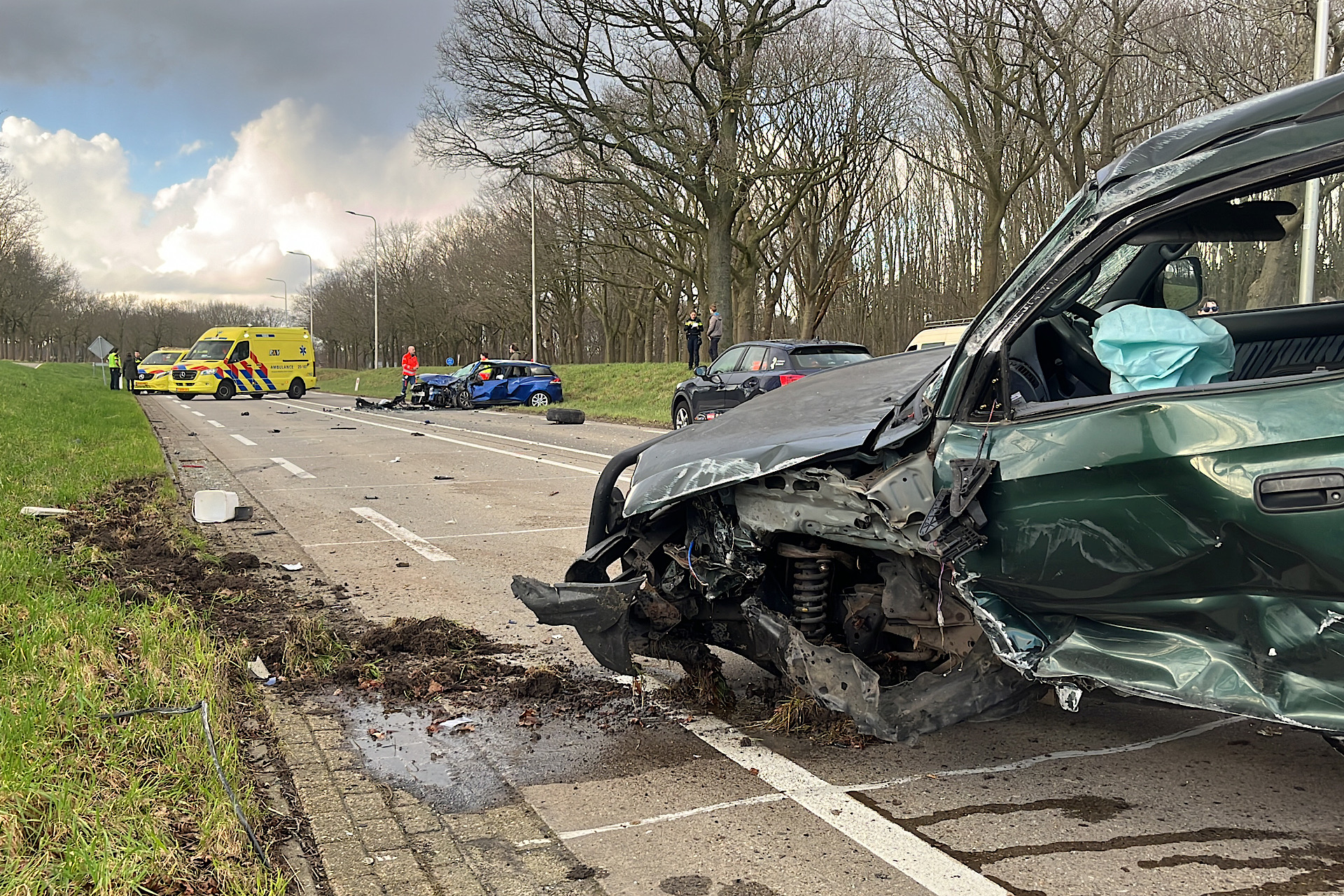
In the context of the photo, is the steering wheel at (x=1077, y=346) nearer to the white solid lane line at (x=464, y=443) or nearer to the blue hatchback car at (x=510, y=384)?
the white solid lane line at (x=464, y=443)

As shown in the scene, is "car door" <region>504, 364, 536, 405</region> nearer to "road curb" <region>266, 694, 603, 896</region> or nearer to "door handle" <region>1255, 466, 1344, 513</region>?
"road curb" <region>266, 694, 603, 896</region>

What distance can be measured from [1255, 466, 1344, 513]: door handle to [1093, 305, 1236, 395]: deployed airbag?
457 mm

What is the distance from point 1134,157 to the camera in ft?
9.34

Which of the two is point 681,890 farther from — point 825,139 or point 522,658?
point 825,139

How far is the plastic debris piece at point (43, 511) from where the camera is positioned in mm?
7962

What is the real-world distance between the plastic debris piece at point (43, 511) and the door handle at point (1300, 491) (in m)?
8.37

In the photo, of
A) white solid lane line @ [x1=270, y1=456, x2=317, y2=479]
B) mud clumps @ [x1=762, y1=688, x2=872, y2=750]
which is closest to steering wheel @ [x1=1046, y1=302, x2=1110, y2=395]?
mud clumps @ [x1=762, y1=688, x2=872, y2=750]

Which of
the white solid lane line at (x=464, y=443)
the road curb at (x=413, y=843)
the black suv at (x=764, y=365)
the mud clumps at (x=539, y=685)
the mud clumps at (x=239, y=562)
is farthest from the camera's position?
the black suv at (x=764, y=365)

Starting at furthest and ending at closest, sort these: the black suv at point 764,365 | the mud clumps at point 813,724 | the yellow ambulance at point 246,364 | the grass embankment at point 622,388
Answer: the yellow ambulance at point 246,364, the grass embankment at point 622,388, the black suv at point 764,365, the mud clumps at point 813,724

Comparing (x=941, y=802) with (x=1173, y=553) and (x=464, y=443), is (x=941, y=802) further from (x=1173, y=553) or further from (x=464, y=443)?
(x=464, y=443)

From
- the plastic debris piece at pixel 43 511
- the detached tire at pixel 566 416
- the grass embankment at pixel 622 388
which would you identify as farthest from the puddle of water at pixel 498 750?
the grass embankment at pixel 622 388

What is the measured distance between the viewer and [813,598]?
3549mm

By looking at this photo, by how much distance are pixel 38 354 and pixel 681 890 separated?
110672 mm

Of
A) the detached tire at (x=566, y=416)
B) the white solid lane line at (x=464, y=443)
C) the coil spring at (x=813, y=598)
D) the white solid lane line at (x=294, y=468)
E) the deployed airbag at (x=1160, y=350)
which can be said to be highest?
the deployed airbag at (x=1160, y=350)
